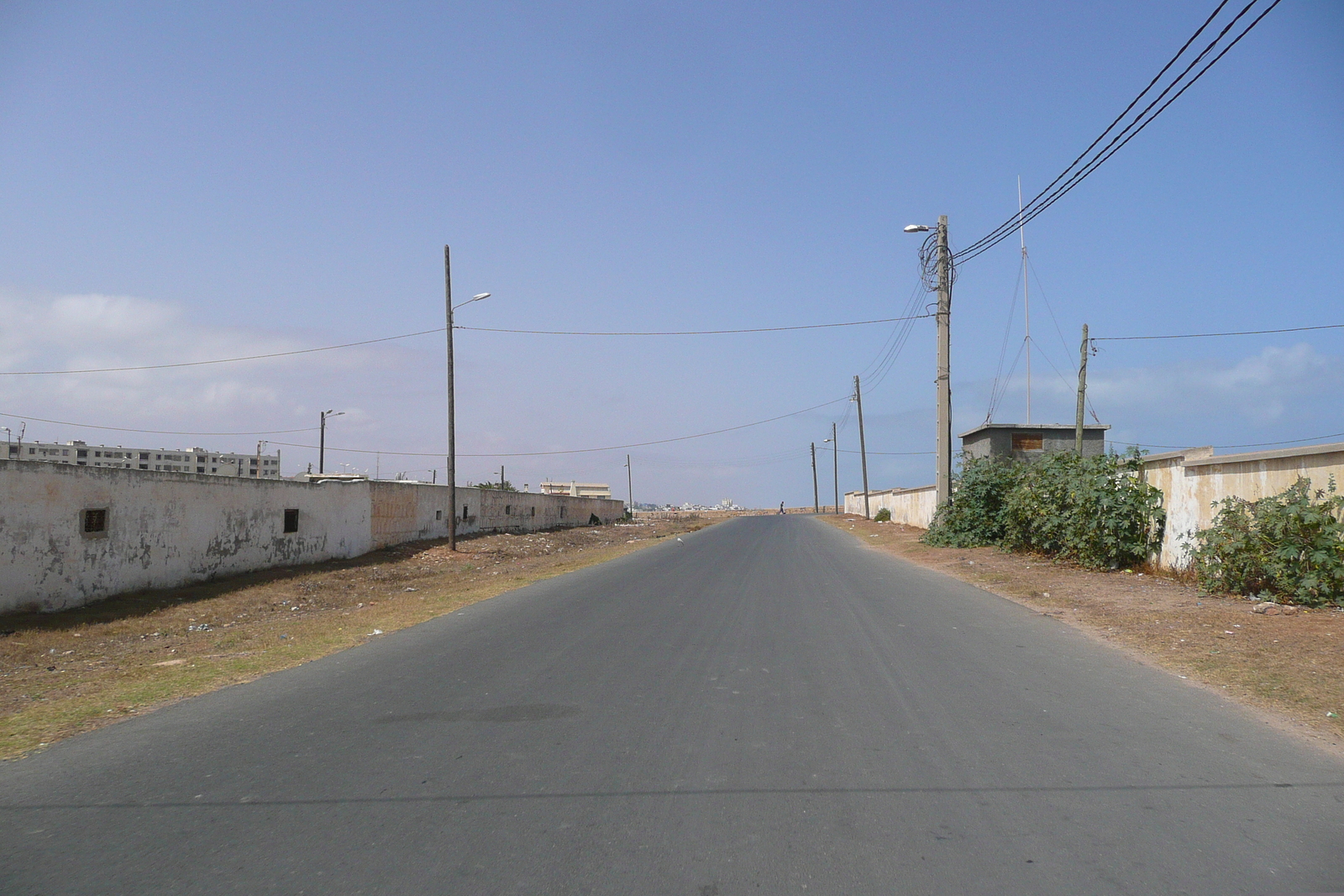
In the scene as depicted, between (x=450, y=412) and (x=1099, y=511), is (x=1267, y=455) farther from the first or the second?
(x=450, y=412)

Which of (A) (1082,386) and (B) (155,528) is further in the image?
(A) (1082,386)

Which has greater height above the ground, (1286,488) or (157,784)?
(1286,488)

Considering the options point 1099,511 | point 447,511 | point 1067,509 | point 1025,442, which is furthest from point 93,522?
point 1025,442

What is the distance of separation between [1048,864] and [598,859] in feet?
6.83

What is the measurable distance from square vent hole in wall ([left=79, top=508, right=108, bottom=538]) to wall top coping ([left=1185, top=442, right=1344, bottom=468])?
20225 mm

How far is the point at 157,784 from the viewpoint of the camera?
5.03 meters

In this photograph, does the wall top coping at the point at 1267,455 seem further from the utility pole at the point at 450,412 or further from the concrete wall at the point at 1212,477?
the utility pole at the point at 450,412

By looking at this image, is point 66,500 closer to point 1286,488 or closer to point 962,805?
point 962,805

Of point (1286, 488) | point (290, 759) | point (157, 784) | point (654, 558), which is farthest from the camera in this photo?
point (654, 558)

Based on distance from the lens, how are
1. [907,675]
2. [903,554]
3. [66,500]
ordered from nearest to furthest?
1. [907,675]
2. [66,500]
3. [903,554]

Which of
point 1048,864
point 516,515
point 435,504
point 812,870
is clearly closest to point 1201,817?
point 1048,864

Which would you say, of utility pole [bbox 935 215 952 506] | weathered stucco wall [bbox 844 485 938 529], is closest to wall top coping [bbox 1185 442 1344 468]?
utility pole [bbox 935 215 952 506]

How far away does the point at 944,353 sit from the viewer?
28438mm

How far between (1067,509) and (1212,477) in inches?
196
